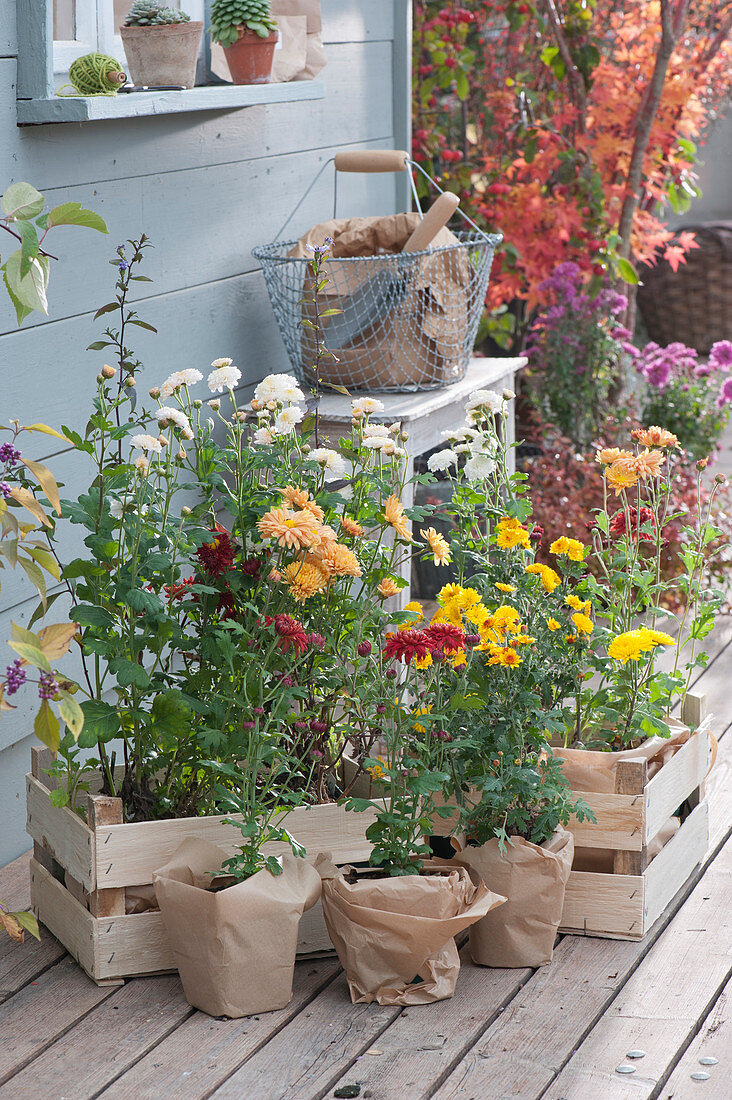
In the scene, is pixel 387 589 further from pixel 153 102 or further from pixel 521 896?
pixel 153 102

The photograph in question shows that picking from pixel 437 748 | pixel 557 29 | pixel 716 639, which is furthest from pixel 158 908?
pixel 557 29

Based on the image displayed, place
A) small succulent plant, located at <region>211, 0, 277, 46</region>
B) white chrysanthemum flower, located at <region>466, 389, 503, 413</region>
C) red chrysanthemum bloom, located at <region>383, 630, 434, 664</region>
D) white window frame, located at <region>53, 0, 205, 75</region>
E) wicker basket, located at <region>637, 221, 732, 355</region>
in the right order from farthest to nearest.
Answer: wicker basket, located at <region>637, 221, 732, 355</region>
small succulent plant, located at <region>211, 0, 277, 46</region>
white window frame, located at <region>53, 0, 205, 75</region>
white chrysanthemum flower, located at <region>466, 389, 503, 413</region>
red chrysanthemum bloom, located at <region>383, 630, 434, 664</region>

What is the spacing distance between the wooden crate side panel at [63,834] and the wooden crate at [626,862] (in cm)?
69

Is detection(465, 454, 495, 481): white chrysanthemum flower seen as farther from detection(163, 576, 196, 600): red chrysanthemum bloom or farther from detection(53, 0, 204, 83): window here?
detection(53, 0, 204, 83): window

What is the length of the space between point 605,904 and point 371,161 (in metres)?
1.58

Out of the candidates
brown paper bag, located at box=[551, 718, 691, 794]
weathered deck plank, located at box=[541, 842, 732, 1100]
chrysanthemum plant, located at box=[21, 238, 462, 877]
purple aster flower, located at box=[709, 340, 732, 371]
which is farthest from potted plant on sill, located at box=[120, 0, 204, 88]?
purple aster flower, located at box=[709, 340, 732, 371]

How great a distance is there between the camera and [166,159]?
2311mm

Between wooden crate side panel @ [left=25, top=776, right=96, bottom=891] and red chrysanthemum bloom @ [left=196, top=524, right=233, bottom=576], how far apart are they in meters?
0.38

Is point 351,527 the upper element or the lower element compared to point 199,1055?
upper

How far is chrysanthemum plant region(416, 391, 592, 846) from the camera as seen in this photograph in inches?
69.0

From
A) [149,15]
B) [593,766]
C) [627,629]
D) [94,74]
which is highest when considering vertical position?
[149,15]

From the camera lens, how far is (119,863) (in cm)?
171

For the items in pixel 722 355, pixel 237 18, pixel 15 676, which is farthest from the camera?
pixel 722 355

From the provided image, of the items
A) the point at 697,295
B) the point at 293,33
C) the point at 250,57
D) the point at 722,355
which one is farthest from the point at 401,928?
the point at 697,295
